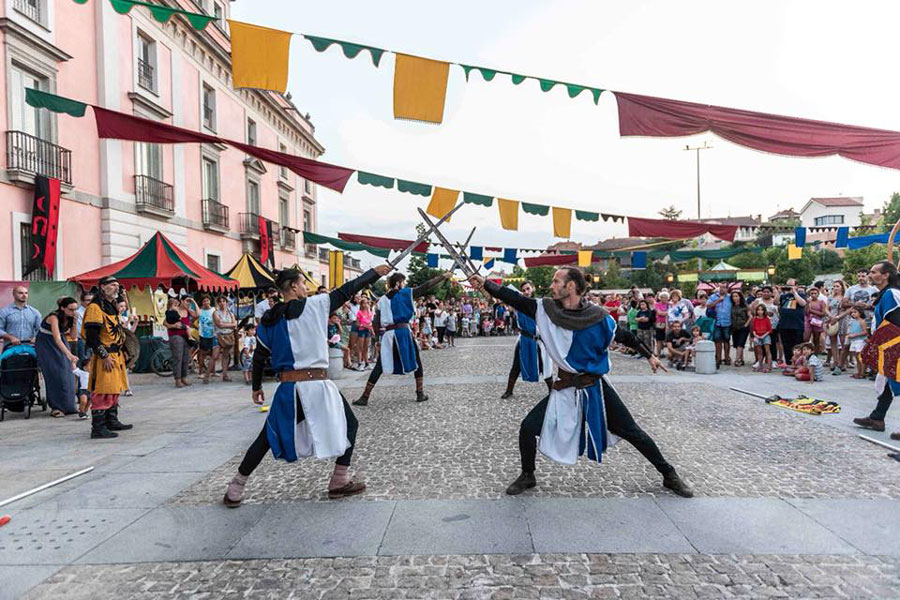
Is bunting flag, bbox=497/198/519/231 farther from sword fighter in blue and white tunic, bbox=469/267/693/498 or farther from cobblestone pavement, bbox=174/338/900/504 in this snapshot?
sword fighter in blue and white tunic, bbox=469/267/693/498

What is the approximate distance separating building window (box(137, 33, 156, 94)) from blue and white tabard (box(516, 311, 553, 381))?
15746 millimetres

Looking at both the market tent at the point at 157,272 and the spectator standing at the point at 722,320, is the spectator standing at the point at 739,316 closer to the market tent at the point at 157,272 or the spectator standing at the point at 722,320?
the spectator standing at the point at 722,320

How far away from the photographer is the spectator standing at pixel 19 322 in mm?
7738

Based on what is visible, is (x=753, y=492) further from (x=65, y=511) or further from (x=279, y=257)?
(x=279, y=257)

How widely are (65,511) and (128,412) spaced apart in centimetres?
423

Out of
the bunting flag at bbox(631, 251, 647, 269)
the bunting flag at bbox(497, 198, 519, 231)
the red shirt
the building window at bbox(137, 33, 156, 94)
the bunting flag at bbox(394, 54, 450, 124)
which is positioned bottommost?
the red shirt

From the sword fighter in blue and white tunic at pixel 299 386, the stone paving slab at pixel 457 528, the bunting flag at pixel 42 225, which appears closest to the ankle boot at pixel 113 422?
the sword fighter in blue and white tunic at pixel 299 386

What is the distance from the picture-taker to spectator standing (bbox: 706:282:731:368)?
11.5m

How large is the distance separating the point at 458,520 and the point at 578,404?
1.12m

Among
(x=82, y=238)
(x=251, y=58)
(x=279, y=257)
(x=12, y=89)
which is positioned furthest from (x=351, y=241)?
(x=279, y=257)

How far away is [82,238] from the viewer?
1448cm

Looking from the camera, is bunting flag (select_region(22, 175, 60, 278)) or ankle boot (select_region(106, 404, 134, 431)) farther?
bunting flag (select_region(22, 175, 60, 278))

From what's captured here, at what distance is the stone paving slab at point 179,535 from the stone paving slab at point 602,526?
1841mm

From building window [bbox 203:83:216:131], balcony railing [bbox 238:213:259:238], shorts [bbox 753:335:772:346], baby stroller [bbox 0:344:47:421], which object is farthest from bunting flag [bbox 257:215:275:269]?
shorts [bbox 753:335:772:346]
